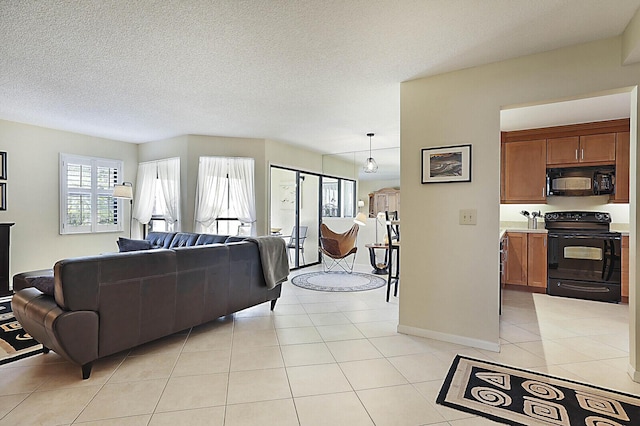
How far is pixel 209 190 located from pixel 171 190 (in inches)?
27.0

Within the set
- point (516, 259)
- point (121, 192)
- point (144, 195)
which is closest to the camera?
point (516, 259)

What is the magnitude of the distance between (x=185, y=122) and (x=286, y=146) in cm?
194

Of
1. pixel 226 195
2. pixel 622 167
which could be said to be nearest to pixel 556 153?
pixel 622 167

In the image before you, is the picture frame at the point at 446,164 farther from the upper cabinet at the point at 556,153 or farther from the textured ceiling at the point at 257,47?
the upper cabinet at the point at 556,153

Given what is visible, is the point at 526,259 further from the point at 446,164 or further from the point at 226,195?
the point at 226,195

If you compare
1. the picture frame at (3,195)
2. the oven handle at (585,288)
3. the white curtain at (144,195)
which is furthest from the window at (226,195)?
the oven handle at (585,288)

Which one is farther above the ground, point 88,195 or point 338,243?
point 88,195

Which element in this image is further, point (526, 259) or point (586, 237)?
point (526, 259)

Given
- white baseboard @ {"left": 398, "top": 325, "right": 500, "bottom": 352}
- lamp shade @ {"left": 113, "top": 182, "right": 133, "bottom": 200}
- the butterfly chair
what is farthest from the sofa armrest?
the butterfly chair

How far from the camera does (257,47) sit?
2.53 meters

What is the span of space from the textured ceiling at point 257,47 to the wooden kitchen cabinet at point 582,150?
97.2 inches

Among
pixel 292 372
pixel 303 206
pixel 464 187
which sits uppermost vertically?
pixel 464 187

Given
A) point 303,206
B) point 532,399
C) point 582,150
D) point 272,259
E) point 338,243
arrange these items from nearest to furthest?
1. point 532,399
2. point 272,259
3. point 582,150
4. point 338,243
5. point 303,206

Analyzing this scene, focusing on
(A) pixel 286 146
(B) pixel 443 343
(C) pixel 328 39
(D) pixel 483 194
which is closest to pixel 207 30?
(C) pixel 328 39
